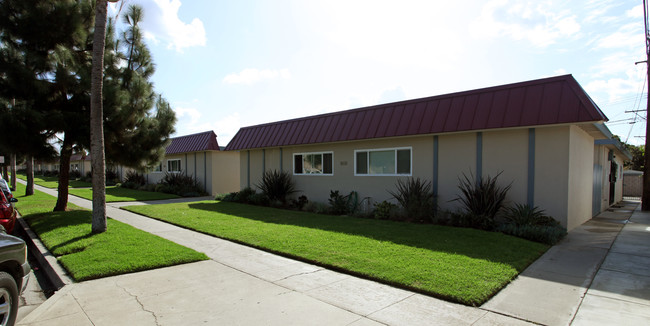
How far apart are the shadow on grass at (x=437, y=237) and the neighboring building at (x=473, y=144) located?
5.79 feet

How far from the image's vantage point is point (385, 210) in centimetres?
1076

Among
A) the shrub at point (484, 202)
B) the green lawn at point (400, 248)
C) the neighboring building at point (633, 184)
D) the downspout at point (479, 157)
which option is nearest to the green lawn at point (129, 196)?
the green lawn at point (400, 248)

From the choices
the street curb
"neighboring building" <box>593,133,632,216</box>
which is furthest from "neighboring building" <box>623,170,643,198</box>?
the street curb

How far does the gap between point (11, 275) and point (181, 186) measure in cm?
1825

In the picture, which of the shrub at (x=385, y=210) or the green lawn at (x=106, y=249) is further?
the shrub at (x=385, y=210)

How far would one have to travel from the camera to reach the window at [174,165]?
24.2 meters

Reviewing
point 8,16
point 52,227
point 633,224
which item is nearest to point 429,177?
point 633,224

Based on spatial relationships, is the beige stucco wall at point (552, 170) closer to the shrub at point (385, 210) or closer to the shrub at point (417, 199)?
the shrub at point (417, 199)

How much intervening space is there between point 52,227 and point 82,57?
605cm

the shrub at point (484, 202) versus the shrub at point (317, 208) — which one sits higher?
the shrub at point (484, 202)

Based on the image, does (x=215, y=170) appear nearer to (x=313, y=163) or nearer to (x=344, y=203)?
(x=313, y=163)

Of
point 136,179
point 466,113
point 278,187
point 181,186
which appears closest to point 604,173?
point 466,113

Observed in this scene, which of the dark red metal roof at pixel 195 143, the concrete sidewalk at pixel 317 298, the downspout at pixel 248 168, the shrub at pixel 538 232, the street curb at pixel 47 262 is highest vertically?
the dark red metal roof at pixel 195 143

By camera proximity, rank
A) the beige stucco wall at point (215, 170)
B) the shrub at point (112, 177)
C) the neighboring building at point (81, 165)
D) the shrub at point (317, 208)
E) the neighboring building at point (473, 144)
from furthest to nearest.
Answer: the neighboring building at point (81, 165)
the shrub at point (112, 177)
the beige stucco wall at point (215, 170)
the shrub at point (317, 208)
the neighboring building at point (473, 144)
